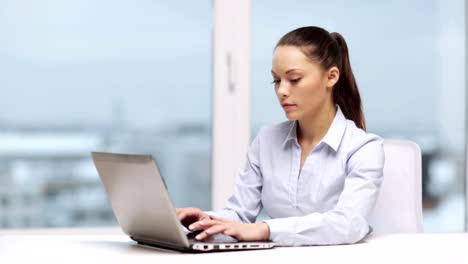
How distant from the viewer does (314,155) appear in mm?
1948

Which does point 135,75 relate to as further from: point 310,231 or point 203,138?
point 310,231

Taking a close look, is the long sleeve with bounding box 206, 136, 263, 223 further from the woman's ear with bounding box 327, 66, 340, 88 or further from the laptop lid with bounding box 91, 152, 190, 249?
the laptop lid with bounding box 91, 152, 190, 249

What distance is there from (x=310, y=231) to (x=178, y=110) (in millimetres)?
1672

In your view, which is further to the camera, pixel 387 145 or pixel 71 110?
pixel 71 110

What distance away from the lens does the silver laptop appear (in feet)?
4.80

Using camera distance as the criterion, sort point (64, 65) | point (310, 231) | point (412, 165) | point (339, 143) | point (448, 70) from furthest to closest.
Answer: point (448, 70)
point (64, 65)
point (412, 165)
point (339, 143)
point (310, 231)

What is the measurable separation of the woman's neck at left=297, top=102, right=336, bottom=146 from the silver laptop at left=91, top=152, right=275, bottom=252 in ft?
1.42

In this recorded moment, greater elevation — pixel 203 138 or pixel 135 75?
pixel 135 75

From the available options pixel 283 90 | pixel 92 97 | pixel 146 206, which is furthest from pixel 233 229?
pixel 92 97

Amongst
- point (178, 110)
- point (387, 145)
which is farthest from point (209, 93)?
point (387, 145)

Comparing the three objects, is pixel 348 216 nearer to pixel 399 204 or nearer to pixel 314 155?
pixel 314 155

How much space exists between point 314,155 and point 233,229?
1.41ft

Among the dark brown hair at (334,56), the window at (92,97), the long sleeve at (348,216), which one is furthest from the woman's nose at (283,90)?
the window at (92,97)

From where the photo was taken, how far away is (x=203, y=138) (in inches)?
130
